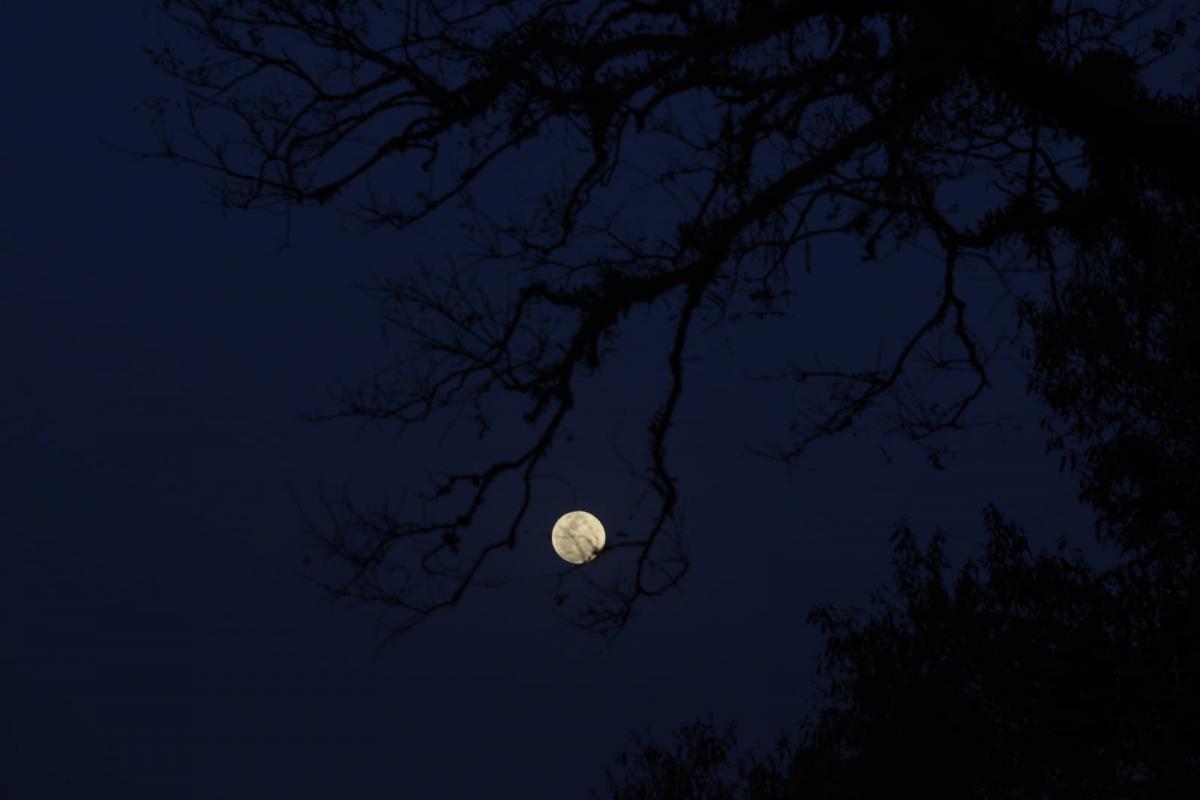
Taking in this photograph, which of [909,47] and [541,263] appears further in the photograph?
[541,263]

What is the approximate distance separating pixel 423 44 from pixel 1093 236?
4.07 m

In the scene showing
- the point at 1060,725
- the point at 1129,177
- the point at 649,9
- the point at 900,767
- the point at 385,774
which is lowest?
the point at 1060,725

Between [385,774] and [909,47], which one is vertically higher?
[385,774]

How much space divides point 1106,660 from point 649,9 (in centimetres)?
622

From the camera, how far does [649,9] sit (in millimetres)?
6961

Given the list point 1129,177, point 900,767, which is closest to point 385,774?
point 900,767

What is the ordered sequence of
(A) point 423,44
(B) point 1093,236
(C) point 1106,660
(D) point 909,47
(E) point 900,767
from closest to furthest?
(D) point 909,47, (A) point 423,44, (B) point 1093,236, (C) point 1106,660, (E) point 900,767

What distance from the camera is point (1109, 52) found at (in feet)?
24.6

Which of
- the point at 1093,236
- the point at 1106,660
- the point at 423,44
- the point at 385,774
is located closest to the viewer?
the point at 423,44

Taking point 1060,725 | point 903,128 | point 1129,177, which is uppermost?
point 903,128

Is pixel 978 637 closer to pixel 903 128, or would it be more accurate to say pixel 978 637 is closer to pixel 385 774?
pixel 903 128

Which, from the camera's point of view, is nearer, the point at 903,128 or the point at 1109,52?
the point at 903,128

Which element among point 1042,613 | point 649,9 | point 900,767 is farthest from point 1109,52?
point 900,767

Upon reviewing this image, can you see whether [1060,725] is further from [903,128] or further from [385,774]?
[385,774]
